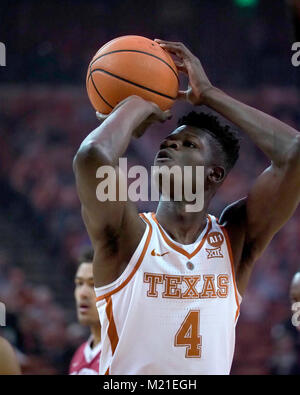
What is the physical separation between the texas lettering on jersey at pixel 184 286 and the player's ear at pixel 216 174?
1.87 feet

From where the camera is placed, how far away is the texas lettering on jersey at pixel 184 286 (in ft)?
9.86

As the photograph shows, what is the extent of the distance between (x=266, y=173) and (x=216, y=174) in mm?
277

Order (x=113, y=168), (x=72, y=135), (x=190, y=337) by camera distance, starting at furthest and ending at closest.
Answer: (x=72, y=135) → (x=190, y=337) → (x=113, y=168)

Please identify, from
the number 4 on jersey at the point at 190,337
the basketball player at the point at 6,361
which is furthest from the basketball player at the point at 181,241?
the basketball player at the point at 6,361

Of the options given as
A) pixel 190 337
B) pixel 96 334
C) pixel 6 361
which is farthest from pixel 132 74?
pixel 96 334

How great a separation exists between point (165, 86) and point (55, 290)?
625cm

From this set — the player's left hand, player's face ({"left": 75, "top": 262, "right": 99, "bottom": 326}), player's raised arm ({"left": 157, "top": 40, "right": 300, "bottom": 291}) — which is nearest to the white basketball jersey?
player's raised arm ({"left": 157, "top": 40, "right": 300, "bottom": 291})

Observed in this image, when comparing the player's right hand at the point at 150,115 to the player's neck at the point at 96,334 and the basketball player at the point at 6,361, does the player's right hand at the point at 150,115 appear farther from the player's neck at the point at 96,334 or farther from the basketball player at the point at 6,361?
the player's neck at the point at 96,334

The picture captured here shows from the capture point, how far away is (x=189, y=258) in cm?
314

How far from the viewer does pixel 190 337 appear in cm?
297

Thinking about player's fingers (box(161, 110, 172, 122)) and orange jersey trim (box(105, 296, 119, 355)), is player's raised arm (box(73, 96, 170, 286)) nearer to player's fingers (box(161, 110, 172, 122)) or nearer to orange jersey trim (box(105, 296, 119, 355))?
player's fingers (box(161, 110, 172, 122))

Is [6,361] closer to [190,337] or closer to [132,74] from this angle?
[190,337]

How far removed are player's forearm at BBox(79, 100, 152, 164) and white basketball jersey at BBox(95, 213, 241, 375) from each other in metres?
0.51

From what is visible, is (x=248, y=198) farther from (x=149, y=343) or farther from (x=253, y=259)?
(x=149, y=343)
